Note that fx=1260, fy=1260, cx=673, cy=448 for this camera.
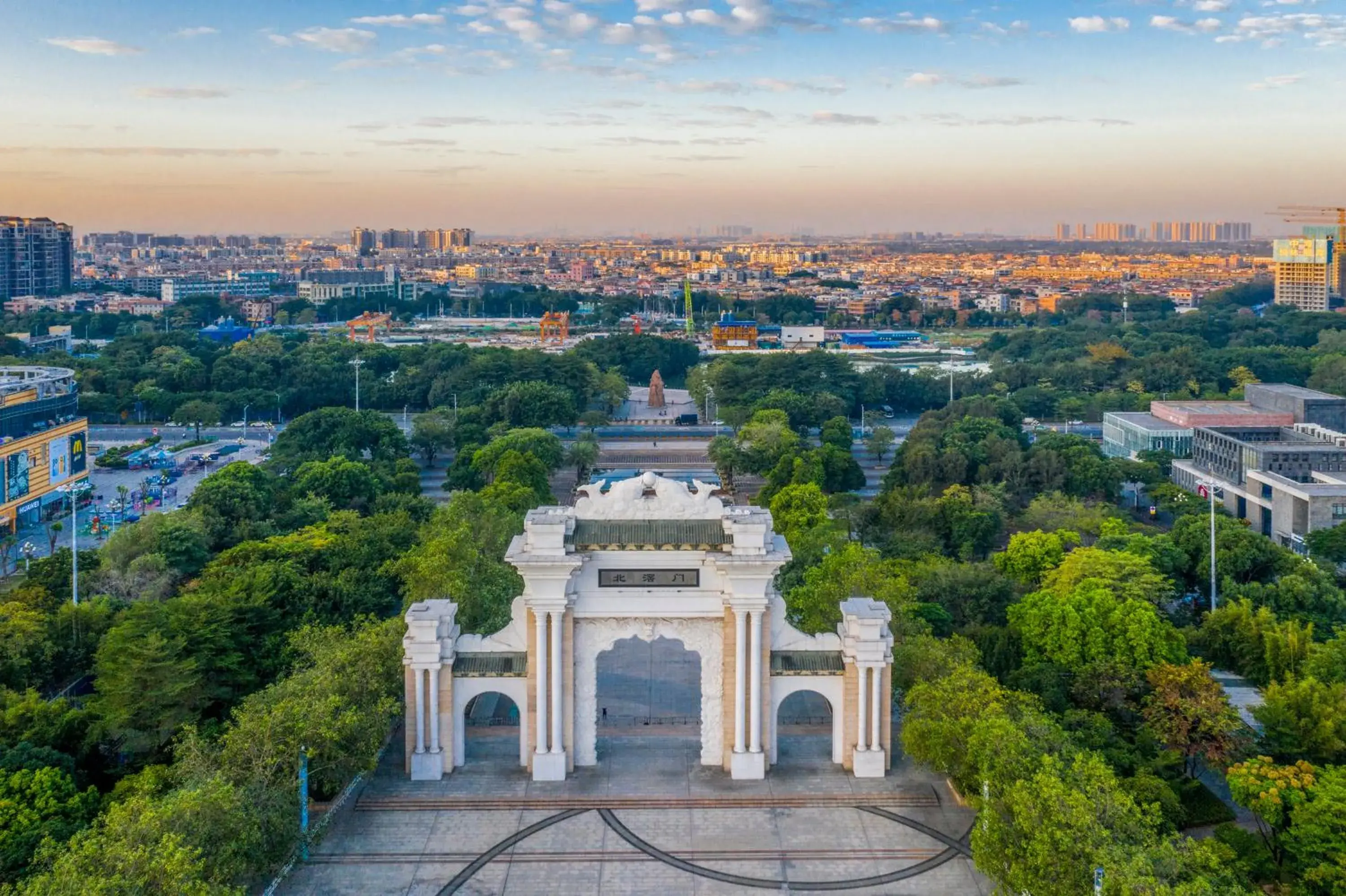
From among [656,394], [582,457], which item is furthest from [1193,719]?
[656,394]

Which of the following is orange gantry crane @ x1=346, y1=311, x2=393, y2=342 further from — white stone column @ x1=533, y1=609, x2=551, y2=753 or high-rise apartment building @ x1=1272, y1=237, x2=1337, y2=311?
high-rise apartment building @ x1=1272, y1=237, x2=1337, y2=311

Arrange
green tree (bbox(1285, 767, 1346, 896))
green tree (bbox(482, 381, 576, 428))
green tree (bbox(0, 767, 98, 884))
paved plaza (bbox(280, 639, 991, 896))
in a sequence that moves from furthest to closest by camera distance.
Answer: green tree (bbox(482, 381, 576, 428)), paved plaza (bbox(280, 639, 991, 896)), green tree (bbox(0, 767, 98, 884)), green tree (bbox(1285, 767, 1346, 896))

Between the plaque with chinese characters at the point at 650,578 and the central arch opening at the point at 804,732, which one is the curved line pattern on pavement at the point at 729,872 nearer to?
the central arch opening at the point at 804,732

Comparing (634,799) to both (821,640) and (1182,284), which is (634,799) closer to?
(821,640)

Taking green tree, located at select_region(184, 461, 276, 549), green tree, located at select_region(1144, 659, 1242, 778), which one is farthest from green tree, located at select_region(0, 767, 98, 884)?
green tree, located at select_region(1144, 659, 1242, 778)

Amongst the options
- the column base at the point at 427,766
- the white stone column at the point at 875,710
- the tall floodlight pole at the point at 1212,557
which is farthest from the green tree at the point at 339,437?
the white stone column at the point at 875,710
